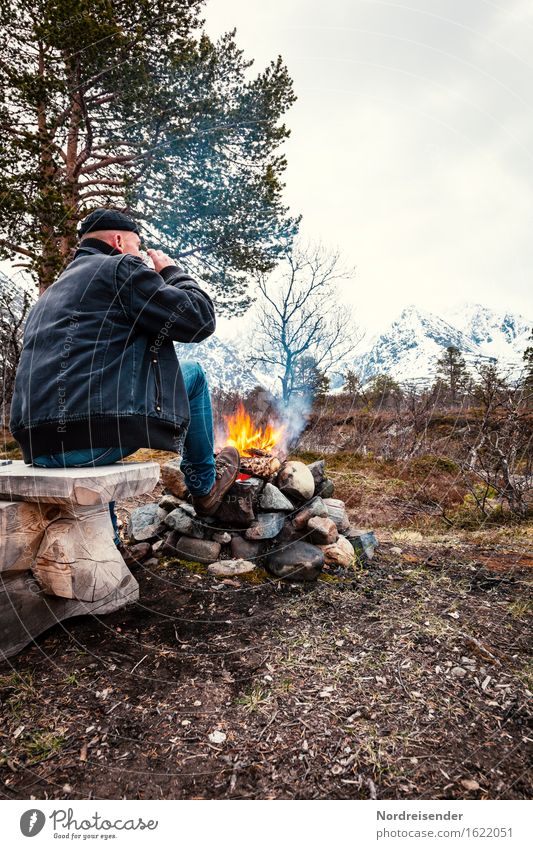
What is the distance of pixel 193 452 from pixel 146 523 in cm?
97

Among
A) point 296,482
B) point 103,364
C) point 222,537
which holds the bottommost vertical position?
point 222,537

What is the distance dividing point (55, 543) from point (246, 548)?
1353 mm

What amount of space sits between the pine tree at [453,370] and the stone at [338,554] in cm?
275

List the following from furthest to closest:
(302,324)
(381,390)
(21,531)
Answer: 1. (381,390)
2. (302,324)
3. (21,531)

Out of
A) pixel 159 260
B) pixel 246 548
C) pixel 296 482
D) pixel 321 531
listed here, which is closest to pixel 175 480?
pixel 246 548

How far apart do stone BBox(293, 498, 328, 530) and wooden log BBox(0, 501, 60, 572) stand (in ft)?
5.47

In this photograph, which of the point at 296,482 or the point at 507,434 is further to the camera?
the point at 507,434

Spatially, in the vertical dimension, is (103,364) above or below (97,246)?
below

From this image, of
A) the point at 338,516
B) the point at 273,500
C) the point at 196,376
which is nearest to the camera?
the point at 196,376

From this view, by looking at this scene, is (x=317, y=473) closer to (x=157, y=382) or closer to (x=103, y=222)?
(x=157, y=382)

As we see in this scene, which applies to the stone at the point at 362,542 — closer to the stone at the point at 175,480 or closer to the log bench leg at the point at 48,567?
the stone at the point at 175,480

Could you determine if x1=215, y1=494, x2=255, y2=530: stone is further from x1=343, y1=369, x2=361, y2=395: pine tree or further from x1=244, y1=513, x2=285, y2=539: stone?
x1=343, y1=369, x2=361, y2=395: pine tree

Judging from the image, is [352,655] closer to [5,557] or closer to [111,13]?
[5,557]

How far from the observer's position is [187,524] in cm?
292
